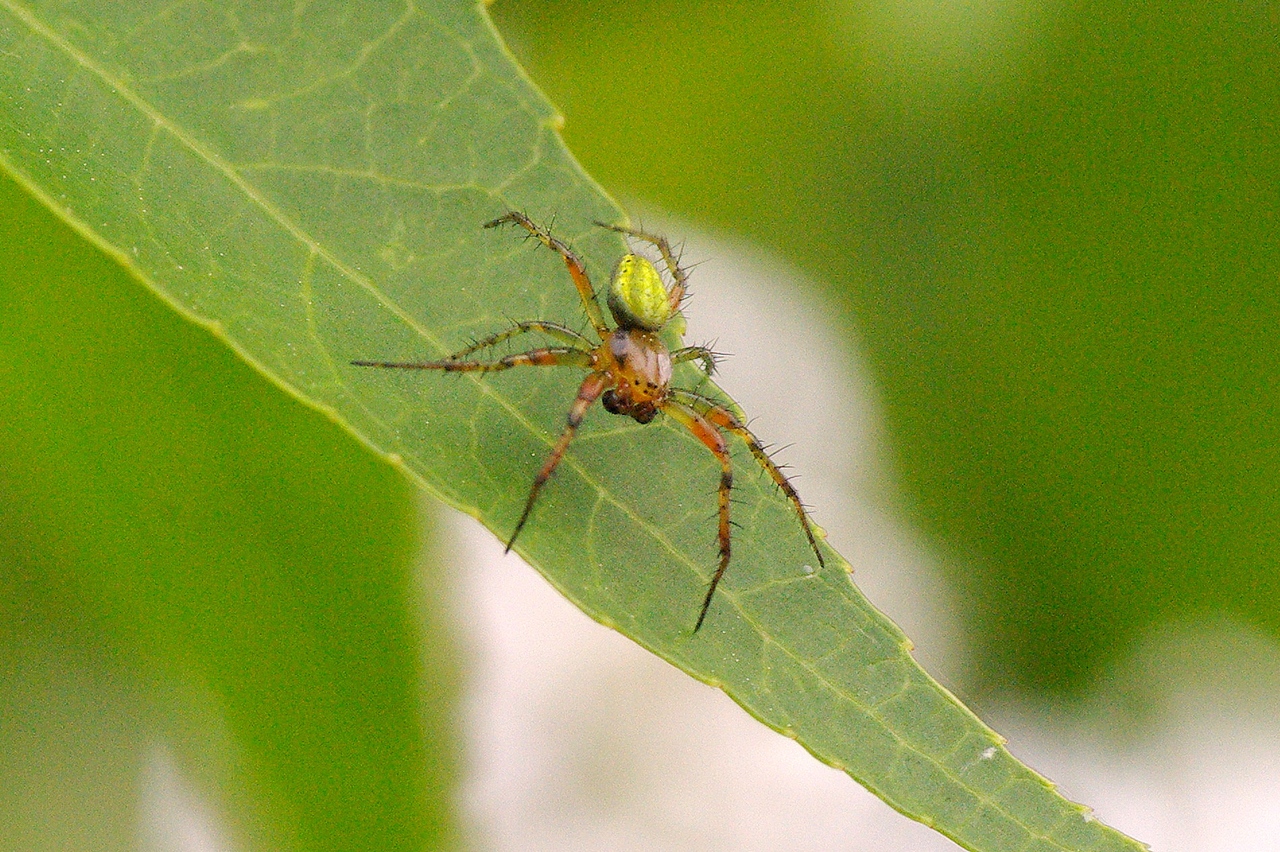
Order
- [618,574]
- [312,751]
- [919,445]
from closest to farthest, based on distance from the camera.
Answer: [618,574] → [312,751] → [919,445]

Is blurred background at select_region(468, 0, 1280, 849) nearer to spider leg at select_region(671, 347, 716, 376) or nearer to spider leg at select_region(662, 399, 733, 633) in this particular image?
spider leg at select_region(671, 347, 716, 376)

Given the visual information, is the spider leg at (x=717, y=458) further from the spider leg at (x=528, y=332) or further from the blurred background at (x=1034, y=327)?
the blurred background at (x=1034, y=327)

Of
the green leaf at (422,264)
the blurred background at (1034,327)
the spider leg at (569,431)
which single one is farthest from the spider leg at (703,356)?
the blurred background at (1034,327)

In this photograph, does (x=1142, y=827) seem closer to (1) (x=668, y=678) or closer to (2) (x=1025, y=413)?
(2) (x=1025, y=413)

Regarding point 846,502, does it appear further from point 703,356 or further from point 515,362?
point 515,362

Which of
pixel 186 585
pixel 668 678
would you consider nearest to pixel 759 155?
pixel 668 678

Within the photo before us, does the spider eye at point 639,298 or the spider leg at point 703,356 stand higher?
the spider eye at point 639,298
